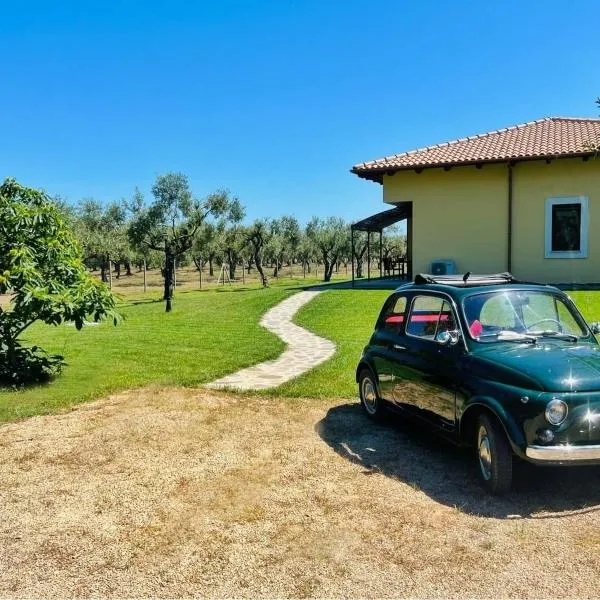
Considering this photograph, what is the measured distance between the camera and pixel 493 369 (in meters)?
4.34

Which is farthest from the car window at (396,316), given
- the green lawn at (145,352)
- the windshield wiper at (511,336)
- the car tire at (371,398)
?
the green lawn at (145,352)

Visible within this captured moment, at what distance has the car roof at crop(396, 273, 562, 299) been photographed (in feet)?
16.9

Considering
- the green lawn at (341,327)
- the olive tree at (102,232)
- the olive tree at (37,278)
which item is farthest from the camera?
the olive tree at (102,232)

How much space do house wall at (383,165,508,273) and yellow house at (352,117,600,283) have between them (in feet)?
0.11

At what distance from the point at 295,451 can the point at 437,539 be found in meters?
2.01

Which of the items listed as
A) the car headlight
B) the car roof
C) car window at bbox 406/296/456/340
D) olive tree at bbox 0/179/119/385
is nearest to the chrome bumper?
the car headlight

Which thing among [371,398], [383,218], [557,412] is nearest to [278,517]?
[557,412]

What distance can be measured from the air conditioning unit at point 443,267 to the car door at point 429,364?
43.3 ft

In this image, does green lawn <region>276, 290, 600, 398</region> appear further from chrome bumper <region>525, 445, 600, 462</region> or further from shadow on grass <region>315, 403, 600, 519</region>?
chrome bumper <region>525, 445, 600, 462</region>

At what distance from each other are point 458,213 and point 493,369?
15.4 meters

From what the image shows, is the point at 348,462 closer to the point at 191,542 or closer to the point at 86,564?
the point at 191,542

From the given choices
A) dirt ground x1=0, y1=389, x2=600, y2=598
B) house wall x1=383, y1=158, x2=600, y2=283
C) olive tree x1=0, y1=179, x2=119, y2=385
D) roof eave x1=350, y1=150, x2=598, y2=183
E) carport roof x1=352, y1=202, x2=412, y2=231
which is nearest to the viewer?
dirt ground x1=0, y1=389, x2=600, y2=598

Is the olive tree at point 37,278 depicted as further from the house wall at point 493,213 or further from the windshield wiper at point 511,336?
the house wall at point 493,213

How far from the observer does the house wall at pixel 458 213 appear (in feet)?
60.7
